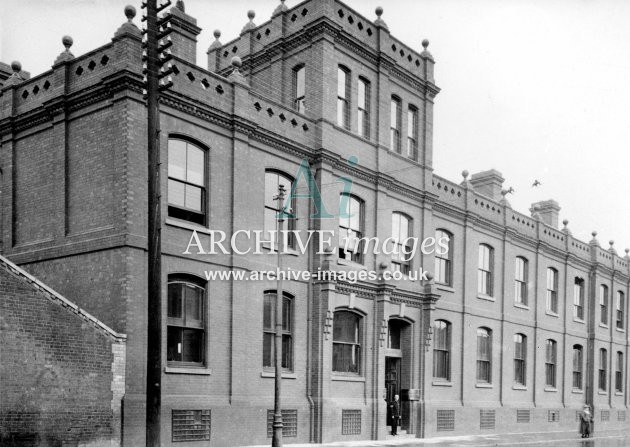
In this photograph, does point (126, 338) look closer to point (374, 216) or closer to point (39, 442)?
point (39, 442)

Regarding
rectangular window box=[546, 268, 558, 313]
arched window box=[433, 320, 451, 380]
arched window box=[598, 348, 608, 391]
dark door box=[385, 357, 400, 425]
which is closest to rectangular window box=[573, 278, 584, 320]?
rectangular window box=[546, 268, 558, 313]

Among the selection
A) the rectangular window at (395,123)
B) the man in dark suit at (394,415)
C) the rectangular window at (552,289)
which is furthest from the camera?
the rectangular window at (552,289)

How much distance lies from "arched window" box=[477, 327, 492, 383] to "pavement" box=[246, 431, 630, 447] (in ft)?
8.15

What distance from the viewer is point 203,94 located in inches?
750

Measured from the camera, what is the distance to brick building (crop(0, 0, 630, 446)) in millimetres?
17438

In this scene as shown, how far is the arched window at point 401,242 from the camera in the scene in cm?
2544

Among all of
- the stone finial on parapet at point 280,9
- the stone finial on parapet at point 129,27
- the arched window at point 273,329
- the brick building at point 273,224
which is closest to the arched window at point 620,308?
the brick building at point 273,224

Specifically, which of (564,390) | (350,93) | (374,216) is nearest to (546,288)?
(564,390)

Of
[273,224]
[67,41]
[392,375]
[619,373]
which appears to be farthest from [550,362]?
[67,41]

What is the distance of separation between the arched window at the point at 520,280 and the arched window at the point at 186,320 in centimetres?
1857

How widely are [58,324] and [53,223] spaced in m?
4.31

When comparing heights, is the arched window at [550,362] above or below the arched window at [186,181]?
below

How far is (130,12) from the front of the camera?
17.4 meters

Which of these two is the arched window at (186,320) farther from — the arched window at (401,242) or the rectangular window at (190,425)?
the arched window at (401,242)
